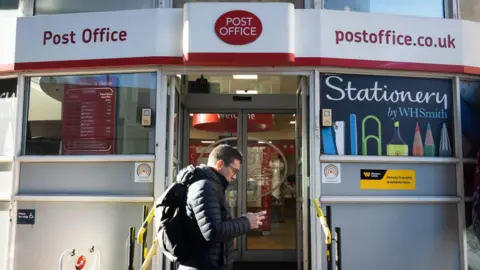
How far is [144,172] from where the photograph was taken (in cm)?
449

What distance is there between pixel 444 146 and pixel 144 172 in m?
Answer: 3.07

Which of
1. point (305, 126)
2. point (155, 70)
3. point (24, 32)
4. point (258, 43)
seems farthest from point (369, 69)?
point (24, 32)

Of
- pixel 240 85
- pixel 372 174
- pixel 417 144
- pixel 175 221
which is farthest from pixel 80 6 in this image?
pixel 417 144

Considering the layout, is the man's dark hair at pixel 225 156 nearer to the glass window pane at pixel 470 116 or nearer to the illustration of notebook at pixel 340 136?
the illustration of notebook at pixel 340 136

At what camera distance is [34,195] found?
15.0ft

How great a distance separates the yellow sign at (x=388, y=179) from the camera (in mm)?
4523

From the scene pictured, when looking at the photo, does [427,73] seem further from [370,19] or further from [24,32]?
[24,32]

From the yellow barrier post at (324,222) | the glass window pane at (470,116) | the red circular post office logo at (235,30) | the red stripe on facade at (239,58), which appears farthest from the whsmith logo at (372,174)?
the red circular post office logo at (235,30)

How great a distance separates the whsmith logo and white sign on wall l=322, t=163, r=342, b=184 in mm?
238

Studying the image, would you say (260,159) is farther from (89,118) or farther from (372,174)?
(89,118)

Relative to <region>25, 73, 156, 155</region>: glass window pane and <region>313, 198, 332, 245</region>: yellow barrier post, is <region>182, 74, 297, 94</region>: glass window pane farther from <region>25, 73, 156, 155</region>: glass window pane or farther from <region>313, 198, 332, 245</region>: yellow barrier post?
<region>313, 198, 332, 245</region>: yellow barrier post

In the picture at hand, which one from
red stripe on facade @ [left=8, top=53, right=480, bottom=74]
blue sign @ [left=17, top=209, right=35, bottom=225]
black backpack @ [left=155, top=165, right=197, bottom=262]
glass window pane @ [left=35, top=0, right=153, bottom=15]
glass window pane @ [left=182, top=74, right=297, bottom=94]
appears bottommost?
blue sign @ [left=17, top=209, right=35, bottom=225]

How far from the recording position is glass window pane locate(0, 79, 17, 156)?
4789 millimetres

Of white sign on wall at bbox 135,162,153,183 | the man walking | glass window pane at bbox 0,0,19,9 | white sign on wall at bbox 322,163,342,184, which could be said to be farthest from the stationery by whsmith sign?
glass window pane at bbox 0,0,19,9
